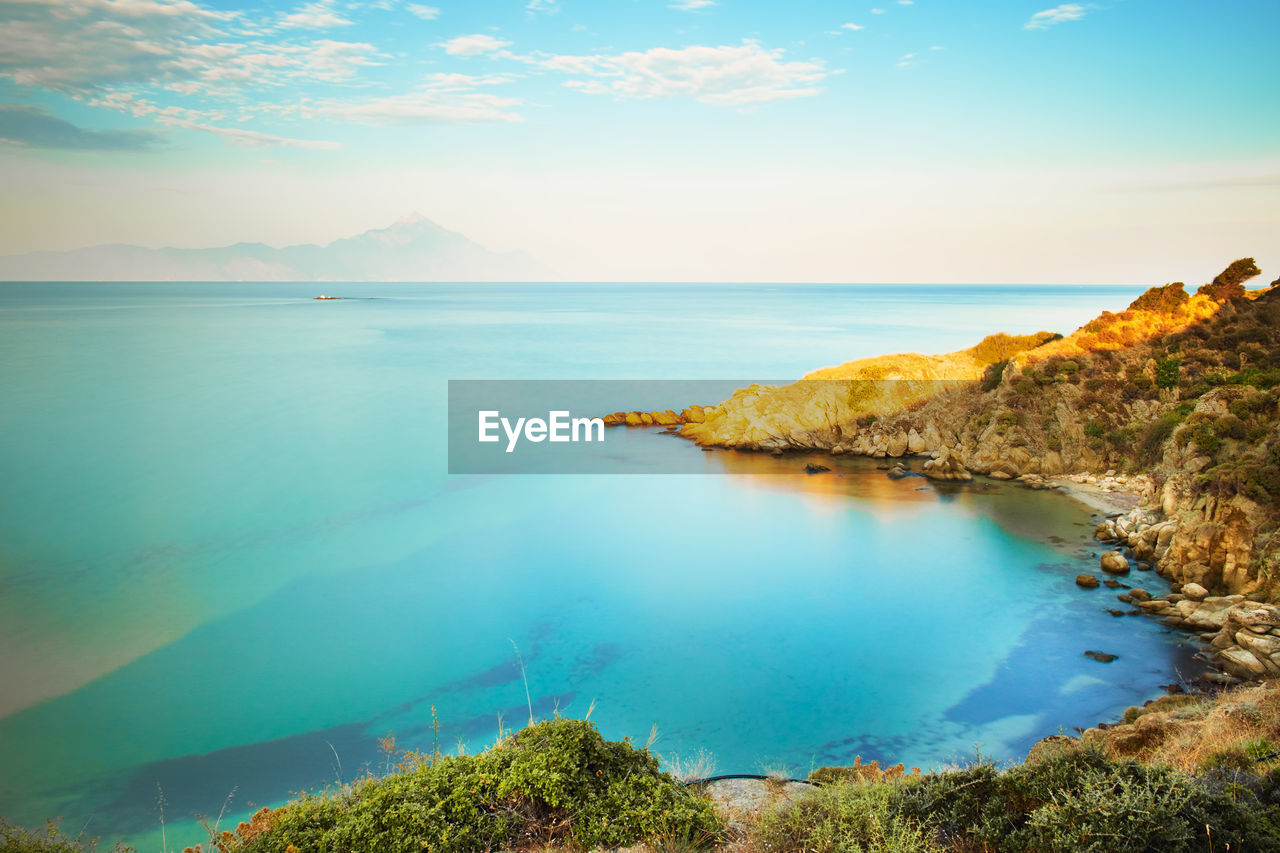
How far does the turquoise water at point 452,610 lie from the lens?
1355cm

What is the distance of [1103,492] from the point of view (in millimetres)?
28641

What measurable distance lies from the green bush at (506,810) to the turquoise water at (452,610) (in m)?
6.28

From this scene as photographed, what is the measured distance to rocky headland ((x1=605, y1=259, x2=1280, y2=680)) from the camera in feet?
59.5

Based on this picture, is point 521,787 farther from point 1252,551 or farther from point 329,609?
point 1252,551

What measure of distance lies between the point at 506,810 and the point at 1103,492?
2926 centimetres

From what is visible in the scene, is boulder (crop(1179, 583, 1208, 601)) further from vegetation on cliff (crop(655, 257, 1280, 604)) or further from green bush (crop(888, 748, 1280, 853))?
green bush (crop(888, 748, 1280, 853))

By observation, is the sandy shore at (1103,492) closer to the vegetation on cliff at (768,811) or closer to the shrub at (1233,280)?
the shrub at (1233,280)

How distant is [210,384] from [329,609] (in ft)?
102

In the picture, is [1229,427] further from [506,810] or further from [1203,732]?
[506,810]

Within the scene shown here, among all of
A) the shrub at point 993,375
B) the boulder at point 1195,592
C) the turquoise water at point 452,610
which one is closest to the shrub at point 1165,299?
the shrub at point 993,375

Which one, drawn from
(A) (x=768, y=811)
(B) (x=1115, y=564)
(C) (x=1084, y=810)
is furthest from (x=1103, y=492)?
(A) (x=768, y=811)

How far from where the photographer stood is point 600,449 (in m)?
38.7

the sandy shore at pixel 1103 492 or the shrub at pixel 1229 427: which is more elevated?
the shrub at pixel 1229 427

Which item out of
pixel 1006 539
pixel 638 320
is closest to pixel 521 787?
pixel 1006 539
